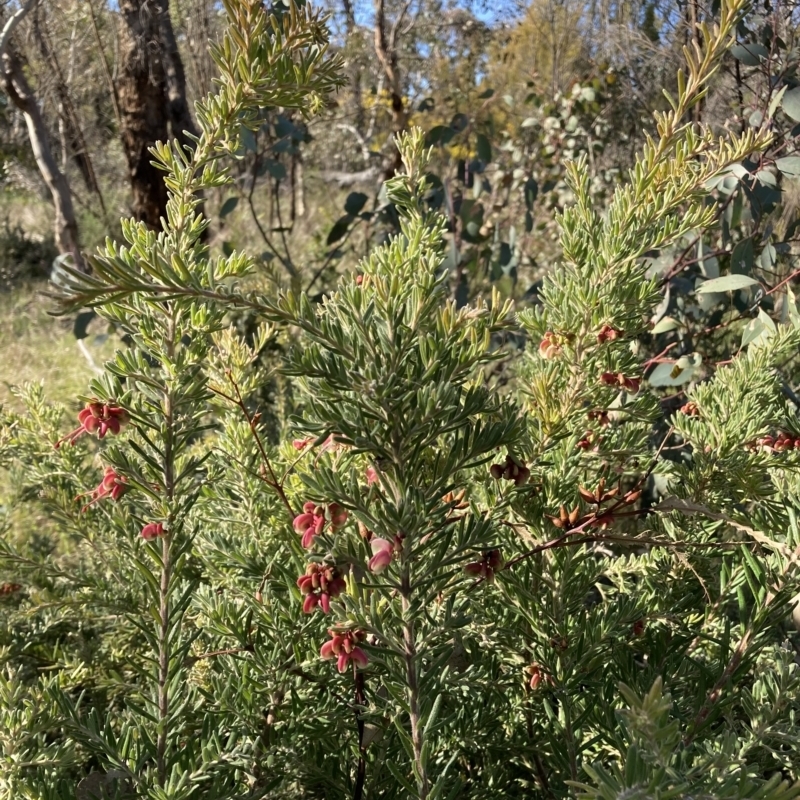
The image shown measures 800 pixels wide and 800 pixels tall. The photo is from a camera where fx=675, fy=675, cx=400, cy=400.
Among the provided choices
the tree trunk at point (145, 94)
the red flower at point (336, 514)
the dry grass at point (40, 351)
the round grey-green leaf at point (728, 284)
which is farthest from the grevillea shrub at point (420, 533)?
the dry grass at point (40, 351)

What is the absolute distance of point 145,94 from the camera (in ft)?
9.11

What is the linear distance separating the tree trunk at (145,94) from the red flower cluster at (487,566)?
2.48 metres

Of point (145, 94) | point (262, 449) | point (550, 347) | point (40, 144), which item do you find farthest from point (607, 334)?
point (40, 144)

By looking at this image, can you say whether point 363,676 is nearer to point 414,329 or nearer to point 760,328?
point 414,329

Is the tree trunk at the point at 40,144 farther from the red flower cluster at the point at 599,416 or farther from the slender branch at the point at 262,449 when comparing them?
the red flower cluster at the point at 599,416

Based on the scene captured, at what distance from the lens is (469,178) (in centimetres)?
246

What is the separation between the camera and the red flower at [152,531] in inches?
26.4

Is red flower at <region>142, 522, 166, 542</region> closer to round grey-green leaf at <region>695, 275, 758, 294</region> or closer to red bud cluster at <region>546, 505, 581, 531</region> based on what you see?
red bud cluster at <region>546, 505, 581, 531</region>

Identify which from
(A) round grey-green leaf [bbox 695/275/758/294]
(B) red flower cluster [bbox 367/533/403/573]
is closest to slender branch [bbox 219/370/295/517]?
(B) red flower cluster [bbox 367/533/403/573]

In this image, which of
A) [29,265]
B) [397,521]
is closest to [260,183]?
[29,265]

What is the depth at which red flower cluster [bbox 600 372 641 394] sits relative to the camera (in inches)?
31.3

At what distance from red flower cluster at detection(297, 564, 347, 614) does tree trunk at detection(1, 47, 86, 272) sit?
2428mm

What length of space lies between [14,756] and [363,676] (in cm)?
33

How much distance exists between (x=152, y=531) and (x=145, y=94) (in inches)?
104
